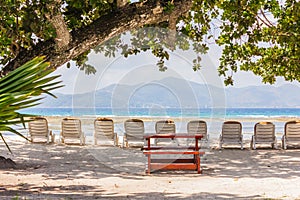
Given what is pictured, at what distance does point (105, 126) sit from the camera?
50.4 ft

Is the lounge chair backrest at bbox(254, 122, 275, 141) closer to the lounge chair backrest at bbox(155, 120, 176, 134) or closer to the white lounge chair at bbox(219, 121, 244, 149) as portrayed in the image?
the white lounge chair at bbox(219, 121, 244, 149)

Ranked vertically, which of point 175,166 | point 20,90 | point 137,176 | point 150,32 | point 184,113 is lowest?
point 137,176

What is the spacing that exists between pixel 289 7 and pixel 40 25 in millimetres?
7123

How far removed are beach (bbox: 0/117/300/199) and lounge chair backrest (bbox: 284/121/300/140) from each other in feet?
1.73

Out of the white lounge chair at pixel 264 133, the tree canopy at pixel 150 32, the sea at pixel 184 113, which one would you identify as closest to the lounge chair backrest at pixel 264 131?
the white lounge chair at pixel 264 133

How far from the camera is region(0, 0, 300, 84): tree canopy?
375 inches

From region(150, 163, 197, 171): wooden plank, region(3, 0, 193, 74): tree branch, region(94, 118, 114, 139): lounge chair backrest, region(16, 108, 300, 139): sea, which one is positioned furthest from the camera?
region(16, 108, 300, 139): sea

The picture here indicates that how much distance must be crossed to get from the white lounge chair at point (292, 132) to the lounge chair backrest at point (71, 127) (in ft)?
21.9

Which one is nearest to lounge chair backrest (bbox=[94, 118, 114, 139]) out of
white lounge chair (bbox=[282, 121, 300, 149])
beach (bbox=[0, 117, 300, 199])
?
beach (bbox=[0, 117, 300, 199])

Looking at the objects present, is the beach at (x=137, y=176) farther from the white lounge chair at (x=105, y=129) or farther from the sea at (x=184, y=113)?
the sea at (x=184, y=113)

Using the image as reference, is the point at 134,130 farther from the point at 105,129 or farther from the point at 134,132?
the point at 105,129

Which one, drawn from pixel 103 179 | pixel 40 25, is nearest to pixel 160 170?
pixel 103 179

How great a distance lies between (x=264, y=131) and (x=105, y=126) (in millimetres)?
5066

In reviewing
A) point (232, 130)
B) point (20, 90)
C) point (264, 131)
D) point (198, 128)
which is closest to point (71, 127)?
point (198, 128)
